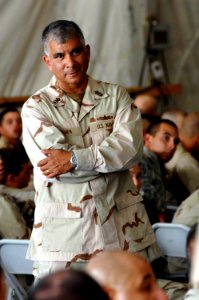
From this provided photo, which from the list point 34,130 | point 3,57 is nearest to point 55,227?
point 34,130

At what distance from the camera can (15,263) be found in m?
4.22

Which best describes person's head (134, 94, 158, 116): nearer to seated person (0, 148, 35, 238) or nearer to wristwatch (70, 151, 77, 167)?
seated person (0, 148, 35, 238)

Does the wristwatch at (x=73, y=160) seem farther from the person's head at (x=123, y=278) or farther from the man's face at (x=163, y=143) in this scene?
the man's face at (x=163, y=143)

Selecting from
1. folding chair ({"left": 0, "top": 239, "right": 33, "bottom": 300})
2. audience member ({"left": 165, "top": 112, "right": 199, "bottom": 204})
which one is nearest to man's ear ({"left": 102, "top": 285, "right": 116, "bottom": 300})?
folding chair ({"left": 0, "top": 239, "right": 33, "bottom": 300})

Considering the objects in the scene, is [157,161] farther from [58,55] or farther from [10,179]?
[58,55]

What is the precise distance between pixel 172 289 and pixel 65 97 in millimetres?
1029

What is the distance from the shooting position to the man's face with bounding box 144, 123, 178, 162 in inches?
227

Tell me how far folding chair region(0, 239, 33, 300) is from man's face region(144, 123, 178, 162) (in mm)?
1739

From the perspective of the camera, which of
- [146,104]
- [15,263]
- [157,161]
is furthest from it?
[146,104]

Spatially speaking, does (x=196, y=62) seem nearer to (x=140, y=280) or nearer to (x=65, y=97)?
(x=65, y=97)

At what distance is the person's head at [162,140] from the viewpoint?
578cm

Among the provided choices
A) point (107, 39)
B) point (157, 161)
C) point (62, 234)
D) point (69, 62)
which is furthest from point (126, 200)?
point (107, 39)

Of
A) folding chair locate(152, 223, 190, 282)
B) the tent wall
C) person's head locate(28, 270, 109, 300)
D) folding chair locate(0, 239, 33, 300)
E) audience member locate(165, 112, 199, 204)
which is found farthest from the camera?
the tent wall

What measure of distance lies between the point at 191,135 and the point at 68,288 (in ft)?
15.0
